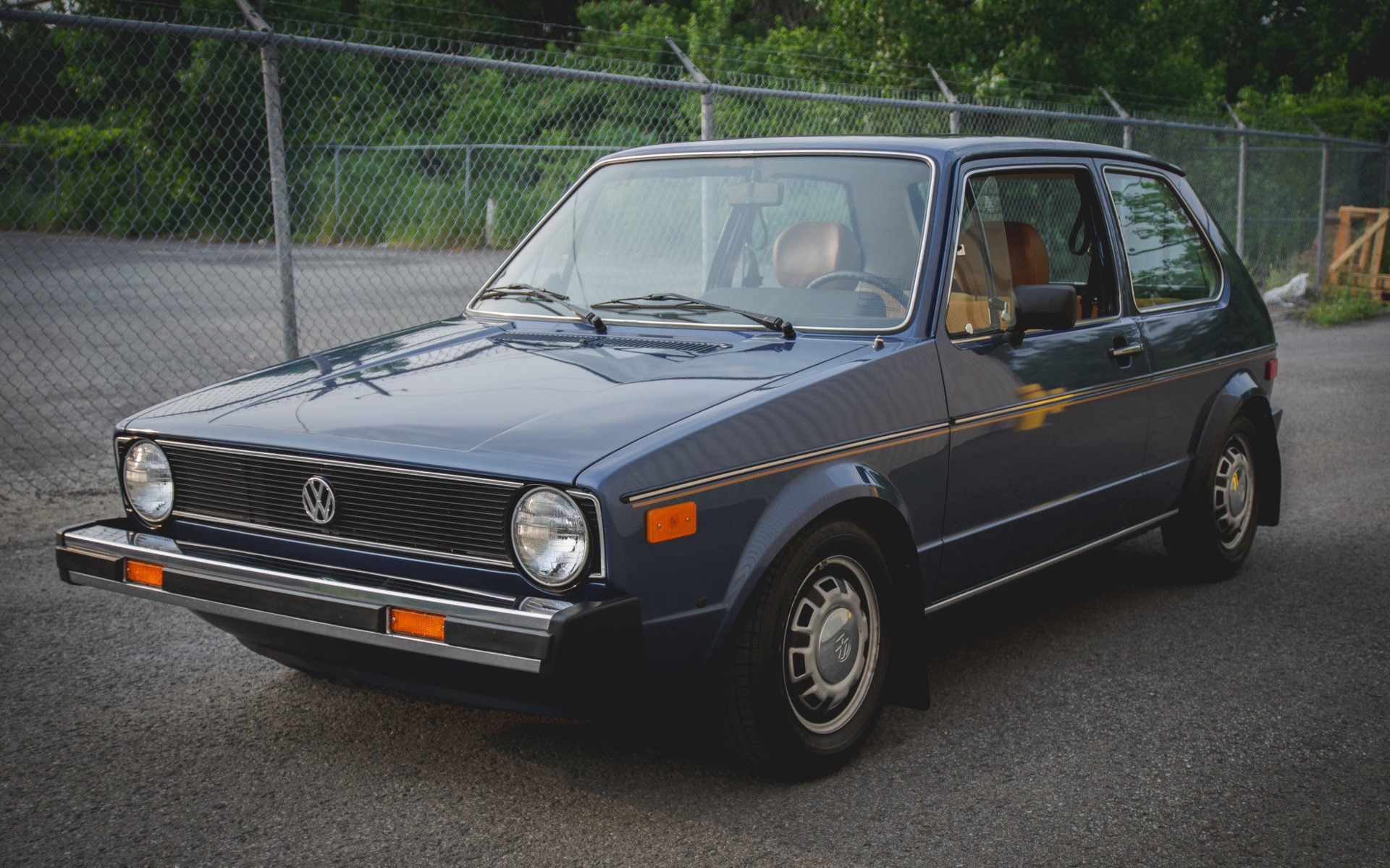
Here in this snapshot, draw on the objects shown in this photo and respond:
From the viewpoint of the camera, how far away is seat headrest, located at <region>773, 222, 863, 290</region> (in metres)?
4.00

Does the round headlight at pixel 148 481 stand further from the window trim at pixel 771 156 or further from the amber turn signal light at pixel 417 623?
the window trim at pixel 771 156

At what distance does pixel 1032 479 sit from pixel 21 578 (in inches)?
159

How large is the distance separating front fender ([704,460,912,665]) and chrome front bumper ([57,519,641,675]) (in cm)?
33

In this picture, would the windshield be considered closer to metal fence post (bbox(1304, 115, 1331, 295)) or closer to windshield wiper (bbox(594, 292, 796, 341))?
windshield wiper (bbox(594, 292, 796, 341))

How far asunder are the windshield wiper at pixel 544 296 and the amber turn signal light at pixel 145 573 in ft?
4.83

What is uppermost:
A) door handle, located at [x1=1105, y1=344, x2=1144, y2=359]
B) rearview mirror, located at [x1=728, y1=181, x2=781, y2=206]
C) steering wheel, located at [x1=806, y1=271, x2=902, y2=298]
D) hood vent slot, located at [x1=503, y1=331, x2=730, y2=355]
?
rearview mirror, located at [x1=728, y1=181, x2=781, y2=206]

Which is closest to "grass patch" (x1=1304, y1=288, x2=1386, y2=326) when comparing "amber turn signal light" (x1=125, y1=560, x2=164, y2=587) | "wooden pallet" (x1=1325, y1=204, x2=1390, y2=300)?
"wooden pallet" (x1=1325, y1=204, x2=1390, y2=300)

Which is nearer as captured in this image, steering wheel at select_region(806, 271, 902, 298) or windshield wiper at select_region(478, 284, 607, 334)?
steering wheel at select_region(806, 271, 902, 298)

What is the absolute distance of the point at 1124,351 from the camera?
448 centimetres

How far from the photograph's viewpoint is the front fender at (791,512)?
3061 millimetres

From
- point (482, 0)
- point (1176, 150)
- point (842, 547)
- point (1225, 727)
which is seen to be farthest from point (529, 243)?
point (482, 0)

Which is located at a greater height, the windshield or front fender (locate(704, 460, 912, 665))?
the windshield

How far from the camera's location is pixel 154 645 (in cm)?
443

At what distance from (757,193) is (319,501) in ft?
6.31
